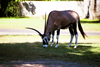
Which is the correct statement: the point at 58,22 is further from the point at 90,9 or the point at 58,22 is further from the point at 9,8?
the point at 9,8

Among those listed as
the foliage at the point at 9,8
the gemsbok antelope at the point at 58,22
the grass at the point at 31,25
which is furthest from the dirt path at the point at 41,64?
the foliage at the point at 9,8

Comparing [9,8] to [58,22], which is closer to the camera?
[58,22]

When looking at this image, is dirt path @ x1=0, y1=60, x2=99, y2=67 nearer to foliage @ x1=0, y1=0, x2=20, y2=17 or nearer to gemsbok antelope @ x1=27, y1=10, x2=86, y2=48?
gemsbok antelope @ x1=27, y1=10, x2=86, y2=48

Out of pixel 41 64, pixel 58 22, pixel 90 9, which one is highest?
pixel 58 22

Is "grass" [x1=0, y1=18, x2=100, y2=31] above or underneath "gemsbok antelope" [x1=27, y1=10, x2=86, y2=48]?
underneath

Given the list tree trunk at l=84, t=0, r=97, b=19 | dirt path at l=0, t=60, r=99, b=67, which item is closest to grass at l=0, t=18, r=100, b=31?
tree trunk at l=84, t=0, r=97, b=19

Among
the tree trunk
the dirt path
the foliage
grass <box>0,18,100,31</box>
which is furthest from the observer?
the foliage

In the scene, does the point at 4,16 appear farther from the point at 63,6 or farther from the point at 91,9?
the point at 91,9

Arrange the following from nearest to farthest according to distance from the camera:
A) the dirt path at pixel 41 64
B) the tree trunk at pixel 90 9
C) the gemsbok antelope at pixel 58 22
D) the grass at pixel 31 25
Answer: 1. the dirt path at pixel 41 64
2. the gemsbok antelope at pixel 58 22
3. the grass at pixel 31 25
4. the tree trunk at pixel 90 9

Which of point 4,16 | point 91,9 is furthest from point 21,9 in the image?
point 91,9

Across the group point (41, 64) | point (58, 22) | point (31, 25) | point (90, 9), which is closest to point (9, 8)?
point (90, 9)

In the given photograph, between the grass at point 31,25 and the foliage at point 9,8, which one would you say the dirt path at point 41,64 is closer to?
the grass at point 31,25

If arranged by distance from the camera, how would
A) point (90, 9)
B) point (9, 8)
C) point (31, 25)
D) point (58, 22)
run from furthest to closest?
1. point (9, 8)
2. point (90, 9)
3. point (31, 25)
4. point (58, 22)

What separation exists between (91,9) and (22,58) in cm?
2659
